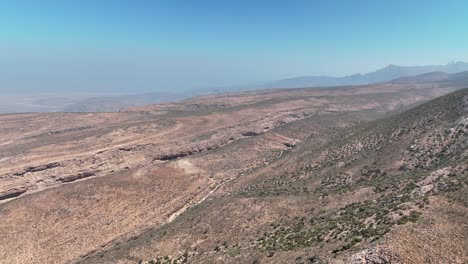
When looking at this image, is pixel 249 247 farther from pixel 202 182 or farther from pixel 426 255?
pixel 202 182

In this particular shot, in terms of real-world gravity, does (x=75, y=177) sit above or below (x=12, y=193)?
above

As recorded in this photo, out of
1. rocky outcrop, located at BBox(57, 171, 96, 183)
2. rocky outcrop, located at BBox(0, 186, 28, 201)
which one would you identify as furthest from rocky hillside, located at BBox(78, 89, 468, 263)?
rocky outcrop, located at BBox(0, 186, 28, 201)

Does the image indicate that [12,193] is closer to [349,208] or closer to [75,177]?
[75,177]

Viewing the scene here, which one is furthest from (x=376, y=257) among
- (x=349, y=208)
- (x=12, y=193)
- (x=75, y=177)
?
(x=12, y=193)

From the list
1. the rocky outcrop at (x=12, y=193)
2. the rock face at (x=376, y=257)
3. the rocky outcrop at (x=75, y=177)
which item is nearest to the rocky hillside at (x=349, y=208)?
the rock face at (x=376, y=257)

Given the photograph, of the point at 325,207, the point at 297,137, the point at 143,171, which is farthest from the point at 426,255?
the point at 297,137

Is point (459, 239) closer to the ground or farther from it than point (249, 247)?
farther from it
